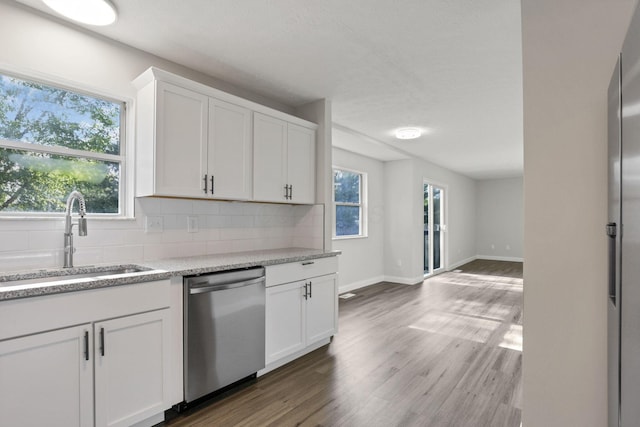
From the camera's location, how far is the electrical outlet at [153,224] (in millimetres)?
2510

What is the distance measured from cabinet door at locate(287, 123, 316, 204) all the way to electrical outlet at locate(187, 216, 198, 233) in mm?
927

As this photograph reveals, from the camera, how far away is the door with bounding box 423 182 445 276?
7.12 metres

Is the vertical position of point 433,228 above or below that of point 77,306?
above

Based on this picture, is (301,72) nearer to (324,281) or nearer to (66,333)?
(324,281)

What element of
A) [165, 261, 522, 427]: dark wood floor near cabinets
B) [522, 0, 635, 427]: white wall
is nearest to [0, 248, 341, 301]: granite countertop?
[165, 261, 522, 427]: dark wood floor near cabinets

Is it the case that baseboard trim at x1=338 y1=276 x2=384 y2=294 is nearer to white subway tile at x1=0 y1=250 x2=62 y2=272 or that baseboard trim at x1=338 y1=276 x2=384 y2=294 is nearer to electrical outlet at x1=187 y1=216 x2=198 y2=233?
electrical outlet at x1=187 y1=216 x2=198 y2=233

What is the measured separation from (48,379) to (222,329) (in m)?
0.92

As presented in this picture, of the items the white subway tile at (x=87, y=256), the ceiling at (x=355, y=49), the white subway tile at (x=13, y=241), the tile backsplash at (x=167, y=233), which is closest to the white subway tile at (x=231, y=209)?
the tile backsplash at (x=167, y=233)

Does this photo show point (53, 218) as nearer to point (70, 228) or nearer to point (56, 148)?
point (70, 228)

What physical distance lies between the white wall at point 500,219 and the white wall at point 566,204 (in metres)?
8.93

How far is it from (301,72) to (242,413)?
8.56 feet

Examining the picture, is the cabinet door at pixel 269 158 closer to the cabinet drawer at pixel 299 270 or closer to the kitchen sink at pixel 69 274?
the cabinet drawer at pixel 299 270

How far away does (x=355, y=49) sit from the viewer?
2.45 m

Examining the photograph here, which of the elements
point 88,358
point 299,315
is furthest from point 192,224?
point 88,358
